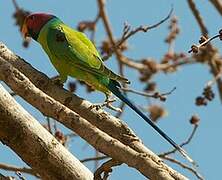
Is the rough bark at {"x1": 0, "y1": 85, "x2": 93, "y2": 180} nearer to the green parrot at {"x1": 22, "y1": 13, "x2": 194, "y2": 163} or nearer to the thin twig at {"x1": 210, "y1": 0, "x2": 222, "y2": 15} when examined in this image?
the green parrot at {"x1": 22, "y1": 13, "x2": 194, "y2": 163}

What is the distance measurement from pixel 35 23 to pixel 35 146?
204 cm

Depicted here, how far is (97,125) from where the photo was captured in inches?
83.4

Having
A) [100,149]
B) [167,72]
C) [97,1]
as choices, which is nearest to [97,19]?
[97,1]

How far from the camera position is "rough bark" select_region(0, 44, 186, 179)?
1.90 meters

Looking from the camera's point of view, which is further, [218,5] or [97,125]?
[218,5]

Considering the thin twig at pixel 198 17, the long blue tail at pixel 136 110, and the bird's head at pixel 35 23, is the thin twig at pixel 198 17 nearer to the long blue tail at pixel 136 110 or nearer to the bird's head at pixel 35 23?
the bird's head at pixel 35 23

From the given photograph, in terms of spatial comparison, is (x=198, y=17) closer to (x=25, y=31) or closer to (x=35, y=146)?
(x=25, y=31)

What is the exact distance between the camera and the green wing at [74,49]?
3.39 meters

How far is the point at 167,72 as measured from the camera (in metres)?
4.43

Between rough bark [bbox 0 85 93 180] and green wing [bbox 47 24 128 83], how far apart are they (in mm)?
1385

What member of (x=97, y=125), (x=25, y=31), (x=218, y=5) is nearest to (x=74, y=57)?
(x=25, y=31)

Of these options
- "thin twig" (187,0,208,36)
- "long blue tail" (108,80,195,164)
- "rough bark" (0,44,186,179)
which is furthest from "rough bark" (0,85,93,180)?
"thin twig" (187,0,208,36)

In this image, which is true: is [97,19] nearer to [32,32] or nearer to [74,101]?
[32,32]

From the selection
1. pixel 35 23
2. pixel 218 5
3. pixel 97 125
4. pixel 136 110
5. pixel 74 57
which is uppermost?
pixel 218 5
